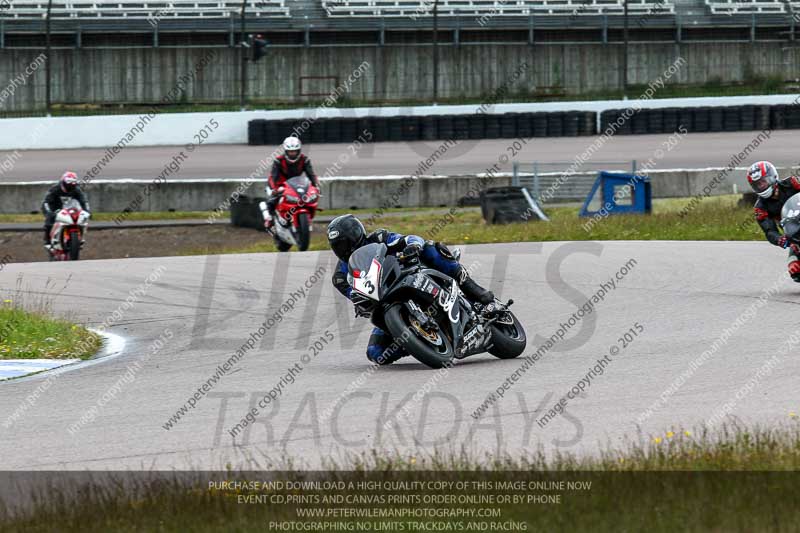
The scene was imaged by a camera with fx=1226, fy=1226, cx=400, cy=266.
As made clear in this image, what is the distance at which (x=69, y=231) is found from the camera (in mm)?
19219

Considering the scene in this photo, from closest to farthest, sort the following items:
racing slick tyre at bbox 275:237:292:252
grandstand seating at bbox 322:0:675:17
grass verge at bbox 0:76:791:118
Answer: racing slick tyre at bbox 275:237:292:252 → grass verge at bbox 0:76:791:118 → grandstand seating at bbox 322:0:675:17

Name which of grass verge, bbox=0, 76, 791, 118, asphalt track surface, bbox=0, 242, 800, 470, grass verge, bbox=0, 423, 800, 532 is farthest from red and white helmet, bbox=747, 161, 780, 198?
grass verge, bbox=0, 76, 791, 118

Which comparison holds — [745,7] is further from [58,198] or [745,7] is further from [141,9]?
[58,198]

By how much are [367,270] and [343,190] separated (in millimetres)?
19227

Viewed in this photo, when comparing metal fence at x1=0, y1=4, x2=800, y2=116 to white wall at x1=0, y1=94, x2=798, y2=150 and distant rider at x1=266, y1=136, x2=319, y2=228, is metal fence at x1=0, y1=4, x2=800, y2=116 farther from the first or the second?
distant rider at x1=266, y1=136, x2=319, y2=228

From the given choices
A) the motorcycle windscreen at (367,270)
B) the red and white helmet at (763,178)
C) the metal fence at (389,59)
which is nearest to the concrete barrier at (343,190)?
the metal fence at (389,59)

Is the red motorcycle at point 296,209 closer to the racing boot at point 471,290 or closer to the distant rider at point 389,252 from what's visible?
the distant rider at point 389,252

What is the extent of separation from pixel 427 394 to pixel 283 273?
309 inches

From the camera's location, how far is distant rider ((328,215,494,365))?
9.07 meters

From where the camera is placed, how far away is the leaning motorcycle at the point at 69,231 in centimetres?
1911

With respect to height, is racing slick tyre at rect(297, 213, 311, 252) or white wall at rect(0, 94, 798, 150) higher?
white wall at rect(0, 94, 798, 150)

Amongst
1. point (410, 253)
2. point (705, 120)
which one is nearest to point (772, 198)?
point (410, 253)

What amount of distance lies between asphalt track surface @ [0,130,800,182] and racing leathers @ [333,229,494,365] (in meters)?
20.8

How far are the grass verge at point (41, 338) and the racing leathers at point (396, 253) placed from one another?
9.60ft
